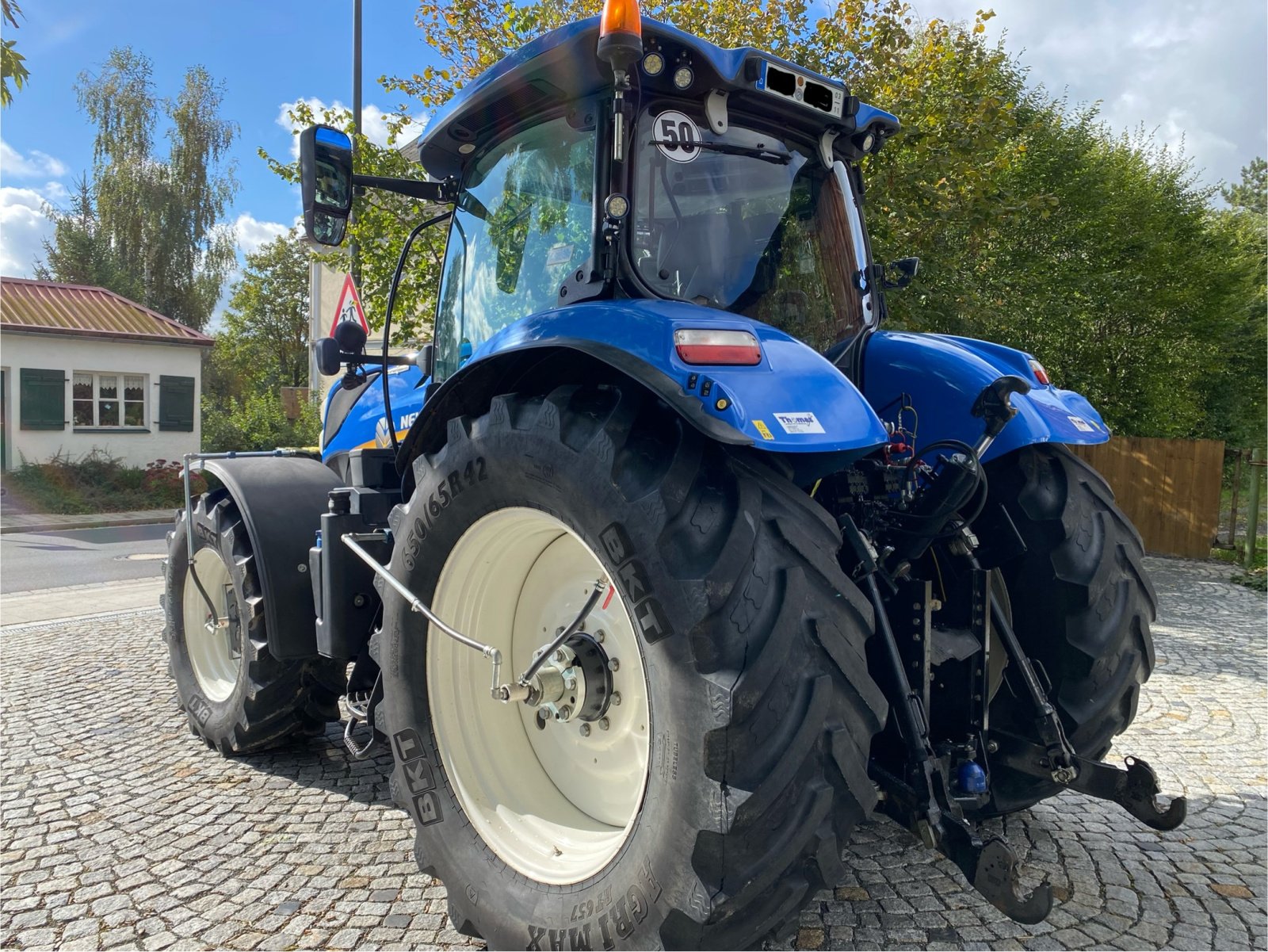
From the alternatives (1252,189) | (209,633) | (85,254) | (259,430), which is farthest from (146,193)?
(1252,189)

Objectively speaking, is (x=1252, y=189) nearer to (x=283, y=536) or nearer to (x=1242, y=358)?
(x=1242, y=358)

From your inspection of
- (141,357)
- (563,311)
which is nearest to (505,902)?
(563,311)

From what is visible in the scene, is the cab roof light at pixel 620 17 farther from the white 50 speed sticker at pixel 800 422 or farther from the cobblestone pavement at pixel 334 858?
the cobblestone pavement at pixel 334 858

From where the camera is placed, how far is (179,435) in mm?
18953

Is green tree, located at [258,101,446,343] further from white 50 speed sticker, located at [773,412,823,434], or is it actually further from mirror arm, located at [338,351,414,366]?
white 50 speed sticker, located at [773,412,823,434]

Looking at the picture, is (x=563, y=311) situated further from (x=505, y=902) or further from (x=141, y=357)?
(x=141, y=357)

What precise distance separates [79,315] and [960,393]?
1988 centimetres

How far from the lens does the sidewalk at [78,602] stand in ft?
23.2

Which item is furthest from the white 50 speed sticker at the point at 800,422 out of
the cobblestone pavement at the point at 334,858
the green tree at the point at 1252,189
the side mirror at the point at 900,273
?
the green tree at the point at 1252,189

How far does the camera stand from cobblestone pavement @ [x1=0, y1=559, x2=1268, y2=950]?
244 cm

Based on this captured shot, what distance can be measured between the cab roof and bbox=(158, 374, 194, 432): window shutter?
713 inches

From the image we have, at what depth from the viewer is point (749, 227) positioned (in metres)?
2.72

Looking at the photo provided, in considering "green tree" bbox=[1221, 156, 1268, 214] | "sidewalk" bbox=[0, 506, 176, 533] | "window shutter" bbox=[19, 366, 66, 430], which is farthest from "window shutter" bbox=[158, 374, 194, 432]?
"green tree" bbox=[1221, 156, 1268, 214]

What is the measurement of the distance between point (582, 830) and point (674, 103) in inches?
79.8
